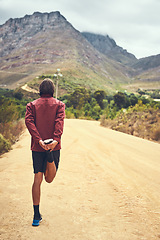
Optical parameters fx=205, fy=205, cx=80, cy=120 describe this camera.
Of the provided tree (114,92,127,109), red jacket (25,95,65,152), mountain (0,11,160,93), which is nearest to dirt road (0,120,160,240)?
red jacket (25,95,65,152)

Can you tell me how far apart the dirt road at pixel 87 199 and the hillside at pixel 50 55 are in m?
58.2

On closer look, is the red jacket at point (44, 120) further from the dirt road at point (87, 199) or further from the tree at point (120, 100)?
the tree at point (120, 100)

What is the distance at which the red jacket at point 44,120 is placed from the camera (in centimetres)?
260

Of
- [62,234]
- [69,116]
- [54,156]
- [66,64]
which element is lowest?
[69,116]

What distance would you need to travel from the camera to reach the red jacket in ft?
8.53

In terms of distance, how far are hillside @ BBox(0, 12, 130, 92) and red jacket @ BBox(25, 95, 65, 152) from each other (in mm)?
60453

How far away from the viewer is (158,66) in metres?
158

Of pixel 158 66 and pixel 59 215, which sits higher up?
pixel 158 66

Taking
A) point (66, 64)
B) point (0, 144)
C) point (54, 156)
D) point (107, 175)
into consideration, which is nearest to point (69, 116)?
point (0, 144)

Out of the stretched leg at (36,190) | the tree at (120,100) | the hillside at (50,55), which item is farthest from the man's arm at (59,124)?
the hillside at (50,55)

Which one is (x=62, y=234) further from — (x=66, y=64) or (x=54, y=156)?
(x=66, y=64)

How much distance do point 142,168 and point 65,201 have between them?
2548mm

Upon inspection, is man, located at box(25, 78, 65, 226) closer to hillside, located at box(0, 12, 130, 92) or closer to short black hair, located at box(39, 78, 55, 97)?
short black hair, located at box(39, 78, 55, 97)

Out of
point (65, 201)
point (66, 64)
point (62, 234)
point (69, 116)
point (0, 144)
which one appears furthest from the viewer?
point (66, 64)
